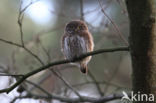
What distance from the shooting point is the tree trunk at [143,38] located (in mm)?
2125

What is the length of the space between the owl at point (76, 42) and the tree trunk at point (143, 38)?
1.31 m

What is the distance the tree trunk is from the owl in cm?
131

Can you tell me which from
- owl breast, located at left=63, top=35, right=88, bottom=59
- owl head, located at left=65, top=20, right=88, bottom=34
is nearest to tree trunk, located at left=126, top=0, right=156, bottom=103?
owl breast, located at left=63, top=35, right=88, bottom=59

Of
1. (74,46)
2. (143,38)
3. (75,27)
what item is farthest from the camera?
(75,27)

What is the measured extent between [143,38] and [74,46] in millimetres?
1460

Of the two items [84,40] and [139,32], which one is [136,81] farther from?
[84,40]

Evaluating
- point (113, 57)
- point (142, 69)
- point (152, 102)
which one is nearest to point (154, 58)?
point (142, 69)

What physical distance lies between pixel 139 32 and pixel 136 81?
0.37 m

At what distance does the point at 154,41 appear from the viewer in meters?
2.18

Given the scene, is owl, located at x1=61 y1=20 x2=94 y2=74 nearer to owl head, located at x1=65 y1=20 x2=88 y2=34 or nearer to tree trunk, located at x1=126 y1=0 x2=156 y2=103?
owl head, located at x1=65 y1=20 x2=88 y2=34

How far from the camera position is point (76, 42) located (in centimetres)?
358

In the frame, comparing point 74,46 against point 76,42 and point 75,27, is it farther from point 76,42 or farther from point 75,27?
point 75,27

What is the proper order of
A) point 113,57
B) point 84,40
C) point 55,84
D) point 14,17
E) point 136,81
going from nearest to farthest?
point 136,81, point 84,40, point 55,84, point 113,57, point 14,17

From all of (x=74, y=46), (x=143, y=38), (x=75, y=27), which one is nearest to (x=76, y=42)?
(x=74, y=46)
